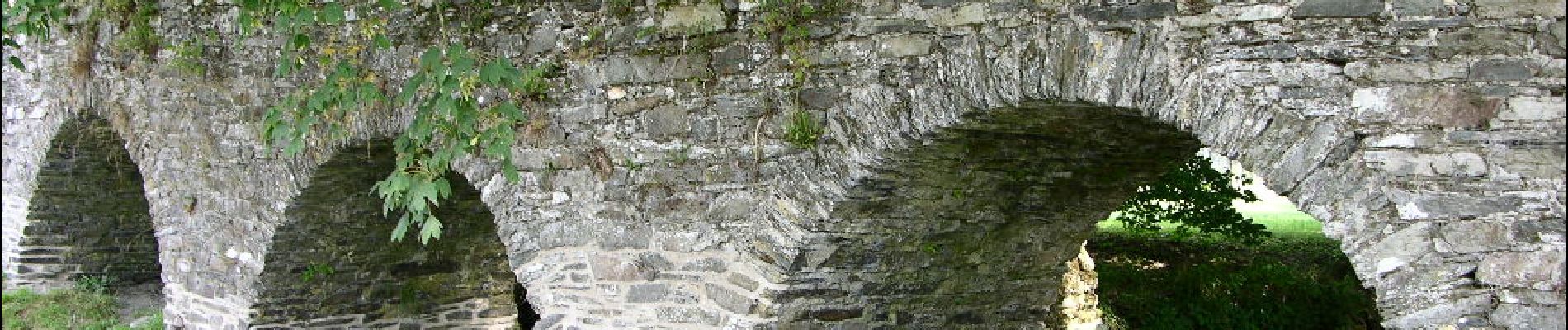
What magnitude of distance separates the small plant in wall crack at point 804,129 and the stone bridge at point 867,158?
3 cm

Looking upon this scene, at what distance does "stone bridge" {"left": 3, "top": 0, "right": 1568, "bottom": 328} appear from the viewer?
3365 millimetres

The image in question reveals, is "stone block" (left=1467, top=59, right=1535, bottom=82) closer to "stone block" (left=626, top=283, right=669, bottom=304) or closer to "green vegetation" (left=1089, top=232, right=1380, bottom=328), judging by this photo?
"stone block" (left=626, top=283, right=669, bottom=304)

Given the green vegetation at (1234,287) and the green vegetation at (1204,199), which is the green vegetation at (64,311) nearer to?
the green vegetation at (1234,287)

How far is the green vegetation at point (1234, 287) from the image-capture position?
7742 millimetres

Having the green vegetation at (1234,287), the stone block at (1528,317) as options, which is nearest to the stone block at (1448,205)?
the stone block at (1528,317)

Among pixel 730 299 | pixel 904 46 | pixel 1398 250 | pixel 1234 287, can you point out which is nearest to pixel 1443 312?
pixel 1398 250

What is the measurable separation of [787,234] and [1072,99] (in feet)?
3.99

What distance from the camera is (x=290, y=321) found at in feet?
25.2

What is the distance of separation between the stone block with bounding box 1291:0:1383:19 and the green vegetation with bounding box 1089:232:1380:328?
4349 mm

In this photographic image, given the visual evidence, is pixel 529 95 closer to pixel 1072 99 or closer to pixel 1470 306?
pixel 1072 99

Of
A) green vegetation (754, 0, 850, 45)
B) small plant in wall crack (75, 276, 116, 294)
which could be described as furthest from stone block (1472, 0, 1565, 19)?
small plant in wall crack (75, 276, 116, 294)

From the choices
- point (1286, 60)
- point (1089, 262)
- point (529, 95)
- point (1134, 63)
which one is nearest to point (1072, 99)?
point (1134, 63)

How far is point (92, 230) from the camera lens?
1077cm

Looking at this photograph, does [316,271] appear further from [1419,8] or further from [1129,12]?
[1419,8]
